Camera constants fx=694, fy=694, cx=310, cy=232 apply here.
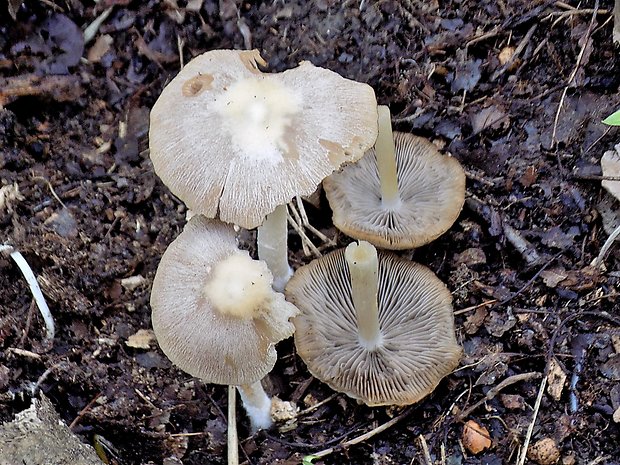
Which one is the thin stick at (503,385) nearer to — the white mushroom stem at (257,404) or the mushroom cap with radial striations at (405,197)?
the mushroom cap with radial striations at (405,197)

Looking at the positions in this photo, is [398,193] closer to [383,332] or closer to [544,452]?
[383,332]

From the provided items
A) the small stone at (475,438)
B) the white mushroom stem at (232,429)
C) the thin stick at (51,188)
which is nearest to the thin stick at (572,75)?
the small stone at (475,438)

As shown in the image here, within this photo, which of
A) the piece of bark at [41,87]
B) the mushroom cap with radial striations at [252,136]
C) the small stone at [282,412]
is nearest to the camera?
the mushroom cap with radial striations at [252,136]

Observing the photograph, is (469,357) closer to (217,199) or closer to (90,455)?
(217,199)

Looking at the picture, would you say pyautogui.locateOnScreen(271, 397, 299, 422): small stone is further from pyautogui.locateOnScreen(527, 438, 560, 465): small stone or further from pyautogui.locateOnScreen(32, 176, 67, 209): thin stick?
pyautogui.locateOnScreen(32, 176, 67, 209): thin stick

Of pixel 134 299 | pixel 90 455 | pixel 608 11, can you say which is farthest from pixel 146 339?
pixel 608 11

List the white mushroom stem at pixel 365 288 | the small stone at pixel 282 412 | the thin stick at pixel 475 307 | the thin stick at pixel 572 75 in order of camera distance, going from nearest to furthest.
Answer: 1. the white mushroom stem at pixel 365 288
2. the small stone at pixel 282 412
3. the thin stick at pixel 475 307
4. the thin stick at pixel 572 75
